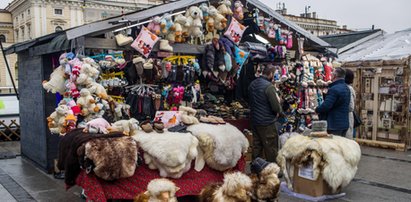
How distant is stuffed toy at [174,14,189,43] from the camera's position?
6.94 meters

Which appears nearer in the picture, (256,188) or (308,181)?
(256,188)

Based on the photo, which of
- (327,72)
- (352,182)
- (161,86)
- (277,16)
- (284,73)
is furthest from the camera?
(327,72)

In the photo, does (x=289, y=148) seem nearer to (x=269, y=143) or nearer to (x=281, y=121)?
(x=269, y=143)

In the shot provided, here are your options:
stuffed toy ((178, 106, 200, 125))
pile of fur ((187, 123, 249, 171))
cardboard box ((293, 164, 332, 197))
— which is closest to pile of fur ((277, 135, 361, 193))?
cardboard box ((293, 164, 332, 197))

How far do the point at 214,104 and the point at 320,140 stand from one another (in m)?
3.18

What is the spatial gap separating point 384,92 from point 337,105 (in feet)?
13.8

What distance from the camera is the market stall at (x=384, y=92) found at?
9516 millimetres

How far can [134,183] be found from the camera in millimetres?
4738

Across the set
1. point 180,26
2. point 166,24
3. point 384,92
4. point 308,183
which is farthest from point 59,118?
point 384,92

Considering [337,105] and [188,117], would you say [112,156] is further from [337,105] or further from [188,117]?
[337,105]

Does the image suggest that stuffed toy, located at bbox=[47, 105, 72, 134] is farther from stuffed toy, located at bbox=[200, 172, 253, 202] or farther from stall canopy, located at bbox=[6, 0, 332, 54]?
stuffed toy, located at bbox=[200, 172, 253, 202]

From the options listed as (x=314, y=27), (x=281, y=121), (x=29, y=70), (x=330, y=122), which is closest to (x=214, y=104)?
(x=281, y=121)

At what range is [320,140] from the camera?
17.9 ft

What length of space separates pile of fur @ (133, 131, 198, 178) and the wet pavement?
1.65 m
